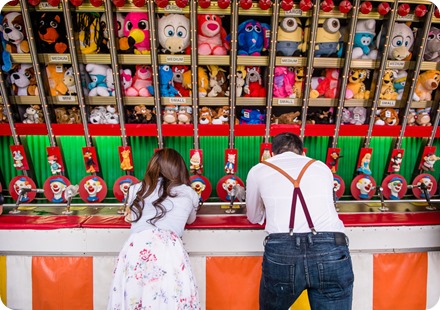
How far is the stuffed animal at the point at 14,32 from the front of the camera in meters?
2.90

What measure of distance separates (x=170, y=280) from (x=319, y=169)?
0.93 m

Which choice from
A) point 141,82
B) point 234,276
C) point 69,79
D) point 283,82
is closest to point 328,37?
point 283,82

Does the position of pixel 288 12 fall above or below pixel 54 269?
above

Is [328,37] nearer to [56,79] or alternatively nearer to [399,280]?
[399,280]

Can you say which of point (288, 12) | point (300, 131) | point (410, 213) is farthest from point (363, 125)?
point (288, 12)

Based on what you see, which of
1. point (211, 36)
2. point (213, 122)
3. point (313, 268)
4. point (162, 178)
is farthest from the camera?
point (213, 122)

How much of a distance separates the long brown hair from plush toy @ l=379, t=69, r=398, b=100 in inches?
81.3

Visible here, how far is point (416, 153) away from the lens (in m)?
3.50

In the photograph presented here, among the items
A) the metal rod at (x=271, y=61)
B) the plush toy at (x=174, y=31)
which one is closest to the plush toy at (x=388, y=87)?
the metal rod at (x=271, y=61)

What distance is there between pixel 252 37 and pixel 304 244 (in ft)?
6.07

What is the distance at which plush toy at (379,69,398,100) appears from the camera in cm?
316

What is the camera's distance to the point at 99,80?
10.2 feet

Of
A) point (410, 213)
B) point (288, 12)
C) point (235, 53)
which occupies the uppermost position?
point (288, 12)

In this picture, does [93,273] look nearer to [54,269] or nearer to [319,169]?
[54,269]
